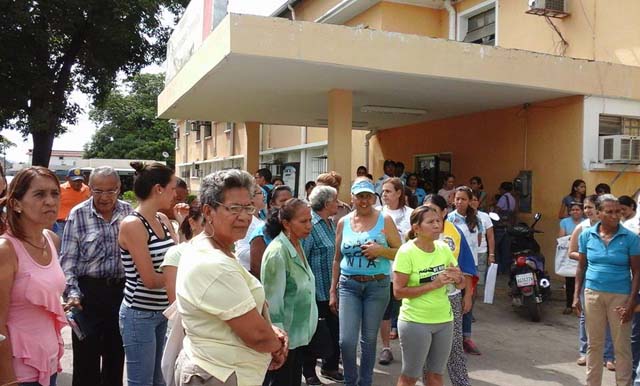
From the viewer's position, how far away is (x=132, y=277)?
10.2 feet

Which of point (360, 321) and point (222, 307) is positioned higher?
point (222, 307)

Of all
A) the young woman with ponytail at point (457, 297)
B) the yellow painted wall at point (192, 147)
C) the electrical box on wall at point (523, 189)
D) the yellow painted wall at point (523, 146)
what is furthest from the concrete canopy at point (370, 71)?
the yellow painted wall at point (192, 147)

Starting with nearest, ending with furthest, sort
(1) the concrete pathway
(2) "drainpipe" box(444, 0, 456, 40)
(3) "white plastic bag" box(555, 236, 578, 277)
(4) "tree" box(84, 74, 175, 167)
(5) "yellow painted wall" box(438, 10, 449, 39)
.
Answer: (1) the concrete pathway < (3) "white plastic bag" box(555, 236, 578, 277) < (2) "drainpipe" box(444, 0, 456, 40) < (5) "yellow painted wall" box(438, 10, 449, 39) < (4) "tree" box(84, 74, 175, 167)

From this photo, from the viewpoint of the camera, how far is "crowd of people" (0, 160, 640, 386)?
6.68ft

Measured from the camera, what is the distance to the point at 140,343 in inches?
119

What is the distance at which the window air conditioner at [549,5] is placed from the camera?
9.87m

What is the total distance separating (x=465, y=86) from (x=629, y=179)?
343 centimetres

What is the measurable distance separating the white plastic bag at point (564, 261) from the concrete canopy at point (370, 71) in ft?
8.75

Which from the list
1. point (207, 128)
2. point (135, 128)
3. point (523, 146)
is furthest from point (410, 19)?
point (135, 128)

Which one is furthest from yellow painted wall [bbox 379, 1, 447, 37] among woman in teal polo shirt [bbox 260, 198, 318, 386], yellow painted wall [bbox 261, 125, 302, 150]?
woman in teal polo shirt [bbox 260, 198, 318, 386]

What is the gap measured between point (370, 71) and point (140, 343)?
555cm

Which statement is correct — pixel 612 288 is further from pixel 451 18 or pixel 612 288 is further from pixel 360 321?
pixel 451 18

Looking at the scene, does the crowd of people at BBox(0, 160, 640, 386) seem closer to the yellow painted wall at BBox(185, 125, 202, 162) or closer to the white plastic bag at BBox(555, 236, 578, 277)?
the white plastic bag at BBox(555, 236, 578, 277)

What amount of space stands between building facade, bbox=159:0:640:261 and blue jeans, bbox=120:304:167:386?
445 centimetres
